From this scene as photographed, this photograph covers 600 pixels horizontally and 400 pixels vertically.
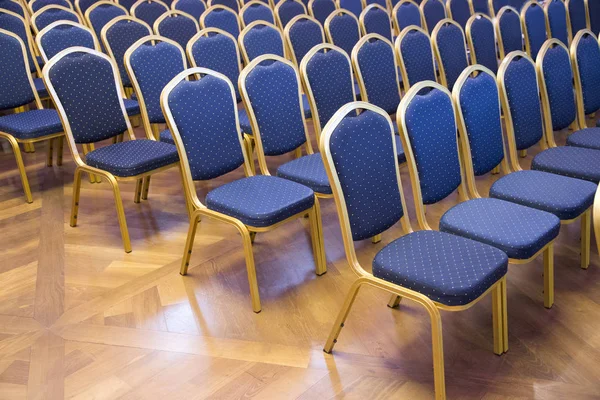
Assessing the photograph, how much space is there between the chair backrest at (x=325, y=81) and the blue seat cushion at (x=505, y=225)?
1098 millimetres

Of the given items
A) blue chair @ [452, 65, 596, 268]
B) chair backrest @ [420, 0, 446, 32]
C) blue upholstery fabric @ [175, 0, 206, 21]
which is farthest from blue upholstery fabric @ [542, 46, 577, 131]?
blue upholstery fabric @ [175, 0, 206, 21]

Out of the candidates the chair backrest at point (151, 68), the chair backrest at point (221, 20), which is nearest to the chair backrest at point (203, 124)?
the chair backrest at point (151, 68)

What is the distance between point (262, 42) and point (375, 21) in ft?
4.21

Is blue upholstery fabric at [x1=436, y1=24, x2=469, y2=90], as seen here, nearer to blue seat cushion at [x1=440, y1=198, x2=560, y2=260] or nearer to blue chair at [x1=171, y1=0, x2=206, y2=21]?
blue seat cushion at [x1=440, y1=198, x2=560, y2=260]

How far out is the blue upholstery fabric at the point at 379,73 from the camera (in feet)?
12.4

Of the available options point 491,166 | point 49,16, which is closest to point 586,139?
point 491,166

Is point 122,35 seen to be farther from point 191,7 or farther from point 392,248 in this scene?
point 392,248

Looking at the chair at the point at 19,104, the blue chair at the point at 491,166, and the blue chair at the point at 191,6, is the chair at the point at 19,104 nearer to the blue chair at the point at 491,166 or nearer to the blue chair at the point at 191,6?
the blue chair at the point at 191,6

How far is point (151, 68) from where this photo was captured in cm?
372

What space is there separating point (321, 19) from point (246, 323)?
3.72 metres

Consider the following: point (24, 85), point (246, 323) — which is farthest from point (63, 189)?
point (246, 323)

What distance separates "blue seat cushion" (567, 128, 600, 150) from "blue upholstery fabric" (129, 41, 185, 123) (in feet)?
7.39

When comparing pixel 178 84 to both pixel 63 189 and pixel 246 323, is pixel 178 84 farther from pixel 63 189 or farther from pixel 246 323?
pixel 63 189

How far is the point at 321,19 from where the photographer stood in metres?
5.70
